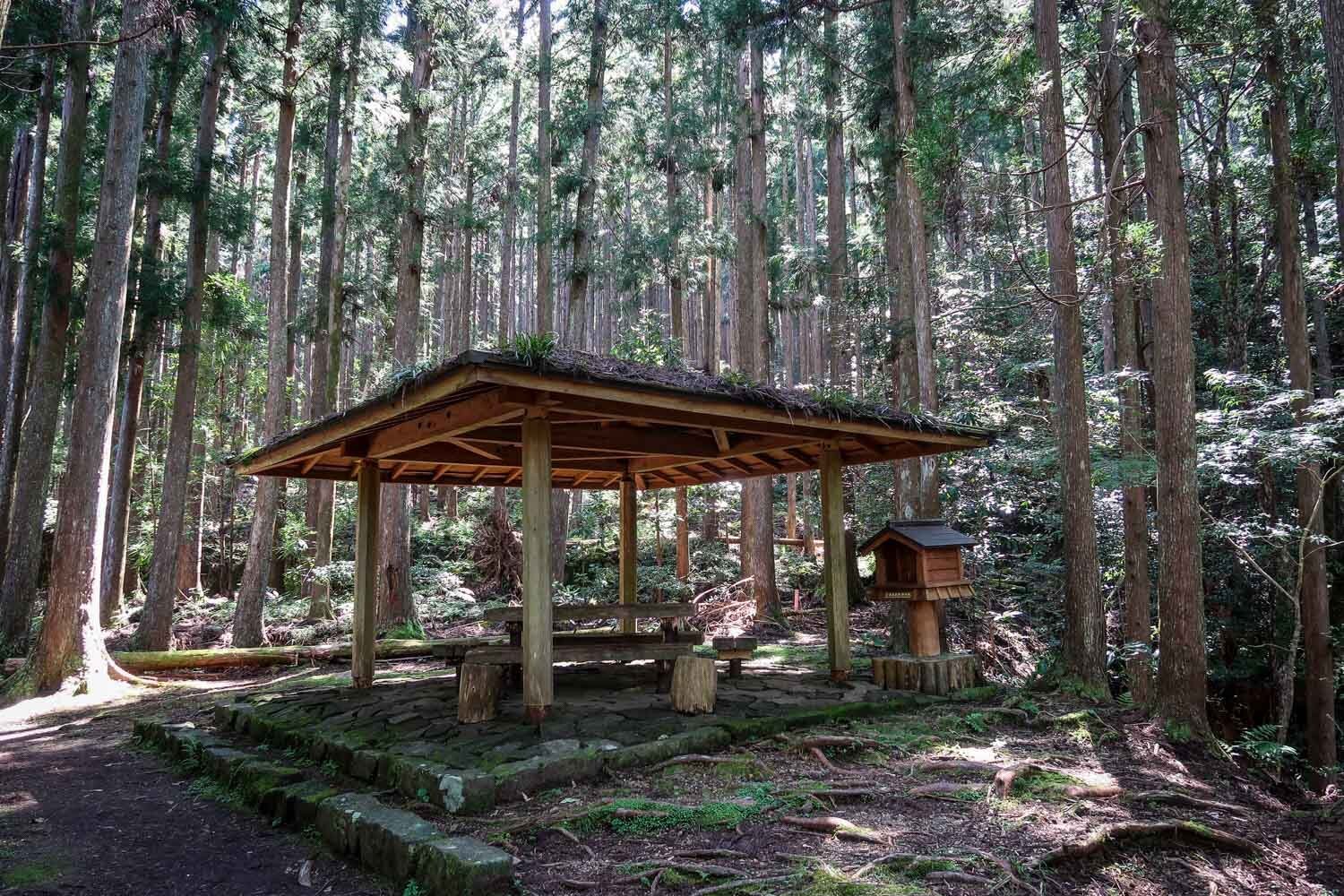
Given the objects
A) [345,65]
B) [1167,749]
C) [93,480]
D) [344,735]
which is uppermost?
[345,65]

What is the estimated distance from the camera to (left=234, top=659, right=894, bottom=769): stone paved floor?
4.89m

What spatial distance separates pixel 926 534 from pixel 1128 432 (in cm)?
368

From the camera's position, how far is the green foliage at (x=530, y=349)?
4.40 meters

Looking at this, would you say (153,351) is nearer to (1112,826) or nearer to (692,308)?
(1112,826)

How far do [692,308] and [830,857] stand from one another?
28.2 metres

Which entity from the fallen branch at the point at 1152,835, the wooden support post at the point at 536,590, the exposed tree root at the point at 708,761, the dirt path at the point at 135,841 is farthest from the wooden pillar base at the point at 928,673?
the dirt path at the point at 135,841

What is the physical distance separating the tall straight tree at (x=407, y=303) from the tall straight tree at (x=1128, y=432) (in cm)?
1027

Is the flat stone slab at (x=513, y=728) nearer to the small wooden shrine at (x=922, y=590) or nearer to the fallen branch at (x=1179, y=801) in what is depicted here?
the small wooden shrine at (x=922, y=590)

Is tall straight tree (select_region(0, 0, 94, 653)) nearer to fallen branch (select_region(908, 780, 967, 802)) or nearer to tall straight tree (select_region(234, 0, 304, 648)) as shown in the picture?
tall straight tree (select_region(234, 0, 304, 648))

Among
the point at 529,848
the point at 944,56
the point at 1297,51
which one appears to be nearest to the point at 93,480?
the point at 529,848

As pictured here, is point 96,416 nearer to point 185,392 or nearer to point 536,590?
point 185,392

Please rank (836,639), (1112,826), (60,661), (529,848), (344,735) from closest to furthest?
(529,848), (1112,826), (344,735), (836,639), (60,661)

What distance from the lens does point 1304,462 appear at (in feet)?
28.0

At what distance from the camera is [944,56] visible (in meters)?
10.5
